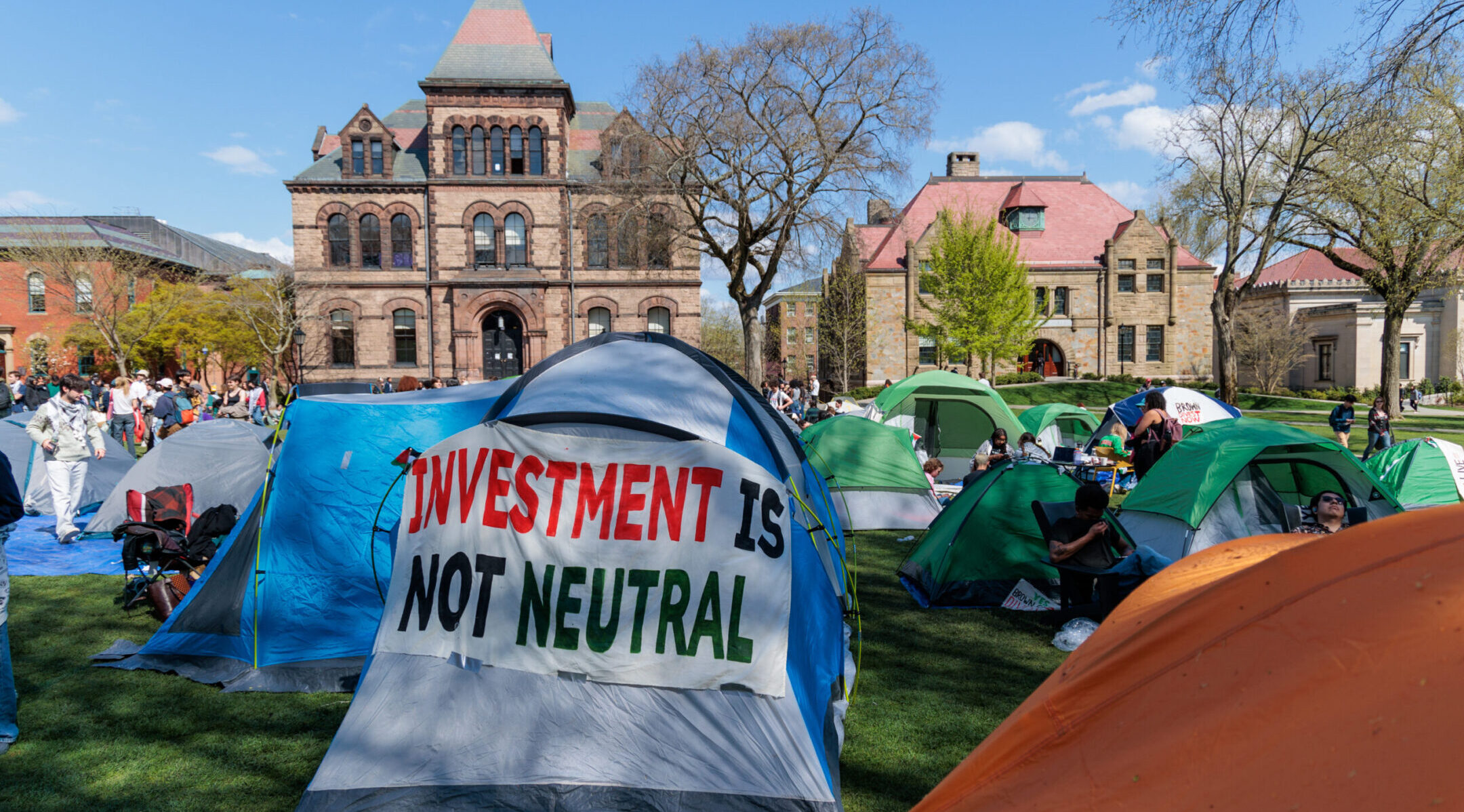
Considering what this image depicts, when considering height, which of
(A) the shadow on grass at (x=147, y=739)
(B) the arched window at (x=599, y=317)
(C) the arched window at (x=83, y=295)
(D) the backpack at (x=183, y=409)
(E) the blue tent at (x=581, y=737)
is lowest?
(A) the shadow on grass at (x=147, y=739)

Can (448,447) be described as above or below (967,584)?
above

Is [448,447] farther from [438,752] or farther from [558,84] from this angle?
[558,84]

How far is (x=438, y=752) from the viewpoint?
3635mm

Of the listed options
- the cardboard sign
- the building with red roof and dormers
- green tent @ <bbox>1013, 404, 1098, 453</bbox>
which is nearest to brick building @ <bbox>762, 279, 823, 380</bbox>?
the building with red roof and dormers

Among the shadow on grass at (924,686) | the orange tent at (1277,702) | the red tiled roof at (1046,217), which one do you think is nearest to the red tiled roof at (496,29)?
the red tiled roof at (1046,217)

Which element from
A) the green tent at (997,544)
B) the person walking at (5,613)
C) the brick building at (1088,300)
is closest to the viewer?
the person walking at (5,613)

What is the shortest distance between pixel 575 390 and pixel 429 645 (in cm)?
145

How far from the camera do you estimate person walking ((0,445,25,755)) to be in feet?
14.2

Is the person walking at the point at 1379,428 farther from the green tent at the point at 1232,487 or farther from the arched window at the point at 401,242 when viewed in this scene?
the arched window at the point at 401,242

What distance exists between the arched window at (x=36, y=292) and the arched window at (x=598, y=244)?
2805cm

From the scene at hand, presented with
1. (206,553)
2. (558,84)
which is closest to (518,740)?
(206,553)

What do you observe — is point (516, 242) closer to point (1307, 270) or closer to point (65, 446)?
point (65, 446)

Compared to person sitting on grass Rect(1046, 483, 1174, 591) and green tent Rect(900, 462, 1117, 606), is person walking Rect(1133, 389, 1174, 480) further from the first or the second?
person sitting on grass Rect(1046, 483, 1174, 591)

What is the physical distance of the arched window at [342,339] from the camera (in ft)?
109
